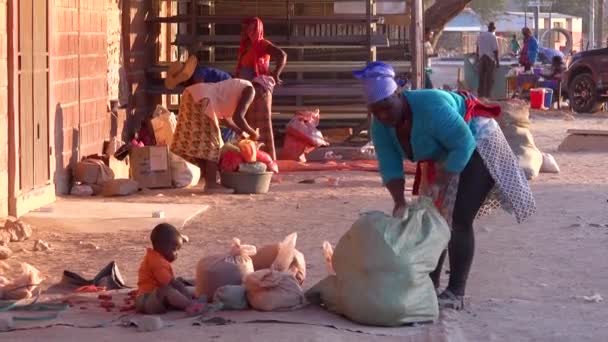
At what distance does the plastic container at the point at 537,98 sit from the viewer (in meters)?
29.8

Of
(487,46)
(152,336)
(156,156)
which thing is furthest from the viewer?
(487,46)

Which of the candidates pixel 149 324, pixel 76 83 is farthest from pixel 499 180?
pixel 76 83

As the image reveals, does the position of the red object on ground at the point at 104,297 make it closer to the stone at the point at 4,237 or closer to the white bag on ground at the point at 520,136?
the stone at the point at 4,237

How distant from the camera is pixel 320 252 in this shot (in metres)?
9.59

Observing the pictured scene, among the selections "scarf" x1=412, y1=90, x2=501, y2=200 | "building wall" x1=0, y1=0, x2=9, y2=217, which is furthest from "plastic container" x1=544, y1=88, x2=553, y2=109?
"scarf" x1=412, y1=90, x2=501, y2=200

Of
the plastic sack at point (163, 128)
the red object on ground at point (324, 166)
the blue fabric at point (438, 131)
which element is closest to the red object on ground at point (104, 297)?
the blue fabric at point (438, 131)

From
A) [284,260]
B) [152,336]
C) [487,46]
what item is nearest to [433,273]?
[284,260]

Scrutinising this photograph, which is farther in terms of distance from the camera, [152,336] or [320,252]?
[320,252]

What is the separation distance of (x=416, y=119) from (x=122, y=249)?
11.2 ft

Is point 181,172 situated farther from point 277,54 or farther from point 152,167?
point 277,54

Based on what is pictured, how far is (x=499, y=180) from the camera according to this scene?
288 inches

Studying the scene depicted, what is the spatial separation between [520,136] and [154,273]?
8378 mm

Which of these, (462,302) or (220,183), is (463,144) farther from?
(220,183)

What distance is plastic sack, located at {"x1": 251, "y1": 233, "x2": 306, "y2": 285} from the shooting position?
7.75 m
